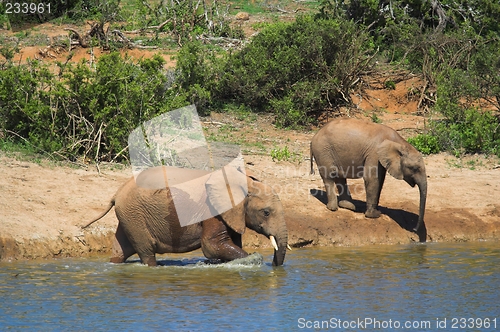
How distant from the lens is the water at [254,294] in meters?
7.70

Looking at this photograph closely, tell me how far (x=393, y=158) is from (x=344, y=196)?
106 centimetres

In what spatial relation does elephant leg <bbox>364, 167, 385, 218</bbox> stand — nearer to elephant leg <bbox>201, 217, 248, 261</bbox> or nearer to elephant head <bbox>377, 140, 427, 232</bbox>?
elephant head <bbox>377, 140, 427, 232</bbox>

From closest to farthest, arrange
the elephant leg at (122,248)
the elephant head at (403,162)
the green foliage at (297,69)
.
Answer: the elephant leg at (122,248) < the elephant head at (403,162) < the green foliage at (297,69)

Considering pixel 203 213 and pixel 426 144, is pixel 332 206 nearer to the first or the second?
pixel 203 213

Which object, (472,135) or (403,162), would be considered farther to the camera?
(472,135)

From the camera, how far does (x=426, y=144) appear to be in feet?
50.4

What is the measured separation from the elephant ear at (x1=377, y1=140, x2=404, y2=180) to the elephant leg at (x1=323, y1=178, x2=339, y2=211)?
2.86 ft

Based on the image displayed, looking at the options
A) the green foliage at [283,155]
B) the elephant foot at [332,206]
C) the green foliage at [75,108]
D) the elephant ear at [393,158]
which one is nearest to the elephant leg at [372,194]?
the elephant ear at [393,158]

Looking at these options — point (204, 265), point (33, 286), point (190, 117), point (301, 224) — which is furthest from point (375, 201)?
point (33, 286)

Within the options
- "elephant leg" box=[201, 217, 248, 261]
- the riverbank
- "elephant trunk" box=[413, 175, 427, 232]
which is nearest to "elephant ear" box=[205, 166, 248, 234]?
"elephant leg" box=[201, 217, 248, 261]

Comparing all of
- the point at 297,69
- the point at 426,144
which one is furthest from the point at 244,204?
the point at 297,69

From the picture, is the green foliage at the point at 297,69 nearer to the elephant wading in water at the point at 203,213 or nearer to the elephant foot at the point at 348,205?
the elephant foot at the point at 348,205

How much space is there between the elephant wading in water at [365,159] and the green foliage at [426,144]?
3.15 metres

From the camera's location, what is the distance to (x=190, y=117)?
15016 mm
